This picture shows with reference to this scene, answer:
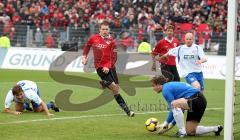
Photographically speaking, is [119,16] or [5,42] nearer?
[5,42]

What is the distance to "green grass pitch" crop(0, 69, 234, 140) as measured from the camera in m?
12.2

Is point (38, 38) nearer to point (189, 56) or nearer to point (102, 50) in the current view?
point (102, 50)

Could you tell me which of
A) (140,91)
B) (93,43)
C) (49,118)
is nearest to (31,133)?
(49,118)

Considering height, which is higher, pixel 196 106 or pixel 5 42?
pixel 196 106

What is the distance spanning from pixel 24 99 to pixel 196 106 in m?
4.55

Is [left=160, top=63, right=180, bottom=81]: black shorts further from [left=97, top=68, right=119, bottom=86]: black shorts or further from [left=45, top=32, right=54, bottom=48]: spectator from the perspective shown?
[left=45, top=32, right=54, bottom=48]: spectator

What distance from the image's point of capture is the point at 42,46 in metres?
33.0

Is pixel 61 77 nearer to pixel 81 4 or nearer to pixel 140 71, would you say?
pixel 140 71

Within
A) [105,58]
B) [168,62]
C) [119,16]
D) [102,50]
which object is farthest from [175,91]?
[119,16]

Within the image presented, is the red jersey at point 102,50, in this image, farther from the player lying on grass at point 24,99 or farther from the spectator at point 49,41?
the spectator at point 49,41

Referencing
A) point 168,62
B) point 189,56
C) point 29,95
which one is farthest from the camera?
point 168,62

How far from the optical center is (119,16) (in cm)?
3578

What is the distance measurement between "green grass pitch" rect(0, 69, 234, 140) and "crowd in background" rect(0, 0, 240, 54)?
12049mm

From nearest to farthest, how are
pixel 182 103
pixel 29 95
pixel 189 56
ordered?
pixel 182 103
pixel 29 95
pixel 189 56
